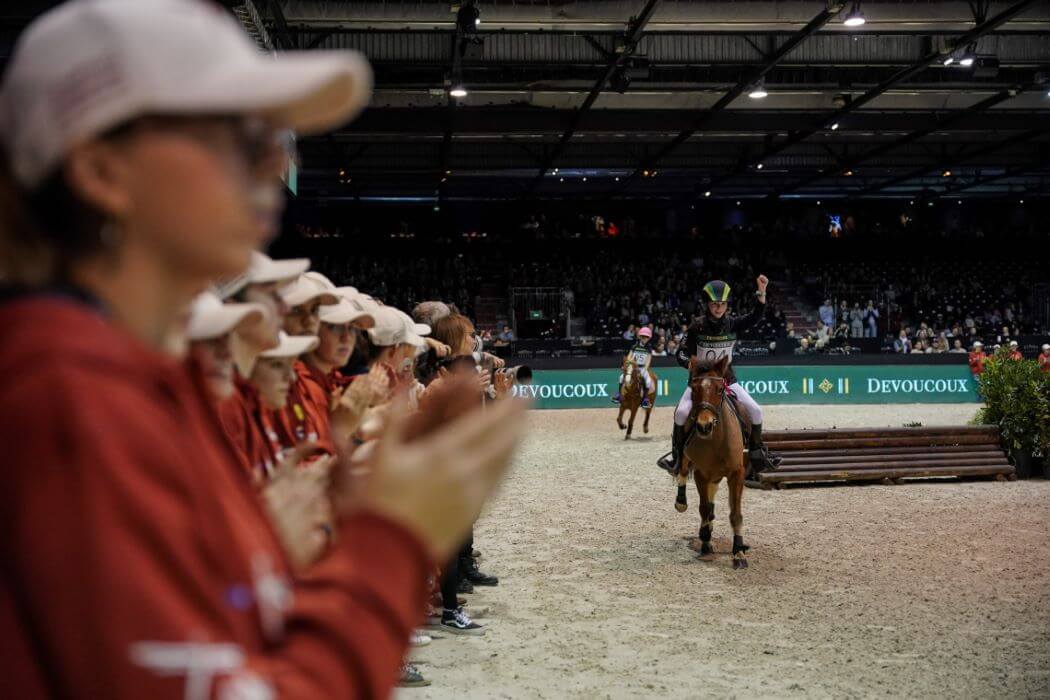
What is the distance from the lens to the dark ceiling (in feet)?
54.4

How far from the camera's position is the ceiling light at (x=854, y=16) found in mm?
15289

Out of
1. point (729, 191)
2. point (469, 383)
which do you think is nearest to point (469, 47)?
point (469, 383)

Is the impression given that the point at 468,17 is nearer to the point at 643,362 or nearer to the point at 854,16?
the point at 854,16

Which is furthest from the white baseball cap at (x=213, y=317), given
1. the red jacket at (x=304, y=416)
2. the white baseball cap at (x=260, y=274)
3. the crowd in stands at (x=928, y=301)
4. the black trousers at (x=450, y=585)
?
the crowd in stands at (x=928, y=301)

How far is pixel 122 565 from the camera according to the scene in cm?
86

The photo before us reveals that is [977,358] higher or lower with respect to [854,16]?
lower

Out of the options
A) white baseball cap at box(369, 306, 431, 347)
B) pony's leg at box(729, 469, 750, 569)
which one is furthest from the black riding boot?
white baseball cap at box(369, 306, 431, 347)

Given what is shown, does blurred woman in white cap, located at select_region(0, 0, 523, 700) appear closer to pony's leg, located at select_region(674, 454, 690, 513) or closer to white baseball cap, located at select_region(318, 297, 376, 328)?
white baseball cap, located at select_region(318, 297, 376, 328)

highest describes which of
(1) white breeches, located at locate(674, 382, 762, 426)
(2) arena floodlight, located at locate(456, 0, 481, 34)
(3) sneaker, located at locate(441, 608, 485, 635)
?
(2) arena floodlight, located at locate(456, 0, 481, 34)

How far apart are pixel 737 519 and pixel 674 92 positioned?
1426 cm

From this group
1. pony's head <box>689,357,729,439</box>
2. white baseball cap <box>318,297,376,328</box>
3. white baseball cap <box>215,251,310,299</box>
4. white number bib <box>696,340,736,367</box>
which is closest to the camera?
white baseball cap <box>215,251,310,299</box>

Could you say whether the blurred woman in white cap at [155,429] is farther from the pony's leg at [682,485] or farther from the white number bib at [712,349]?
the pony's leg at [682,485]

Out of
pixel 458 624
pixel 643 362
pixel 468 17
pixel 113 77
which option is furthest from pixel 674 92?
pixel 113 77

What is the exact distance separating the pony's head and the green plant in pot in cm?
741
